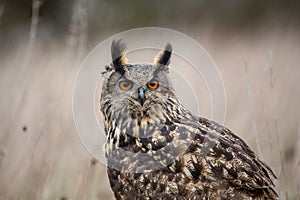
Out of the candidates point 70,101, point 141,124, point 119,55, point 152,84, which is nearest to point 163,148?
point 141,124

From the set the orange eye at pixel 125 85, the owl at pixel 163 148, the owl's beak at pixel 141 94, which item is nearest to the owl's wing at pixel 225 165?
the owl at pixel 163 148

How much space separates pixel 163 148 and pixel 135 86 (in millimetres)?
556

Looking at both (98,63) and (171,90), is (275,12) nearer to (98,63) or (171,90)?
(98,63)

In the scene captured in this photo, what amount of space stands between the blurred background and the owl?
0.28m

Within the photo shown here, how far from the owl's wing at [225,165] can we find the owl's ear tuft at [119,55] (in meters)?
0.80

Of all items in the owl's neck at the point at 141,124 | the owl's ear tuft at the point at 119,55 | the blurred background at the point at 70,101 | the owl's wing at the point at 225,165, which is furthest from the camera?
the blurred background at the point at 70,101

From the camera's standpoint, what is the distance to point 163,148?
4211 mm

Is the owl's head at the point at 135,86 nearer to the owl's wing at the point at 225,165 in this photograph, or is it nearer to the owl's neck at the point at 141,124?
the owl's neck at the point at 141,124

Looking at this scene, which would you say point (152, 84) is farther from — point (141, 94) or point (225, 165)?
point (225, 165)

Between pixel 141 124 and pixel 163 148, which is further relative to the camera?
pixel 141 124

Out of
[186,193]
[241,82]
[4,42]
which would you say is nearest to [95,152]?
[186,193]

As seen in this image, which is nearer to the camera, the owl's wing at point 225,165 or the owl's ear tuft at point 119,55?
the owl's wing at point 225,165

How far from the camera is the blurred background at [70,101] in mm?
5176

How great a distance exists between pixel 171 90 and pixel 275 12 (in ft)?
43.6
